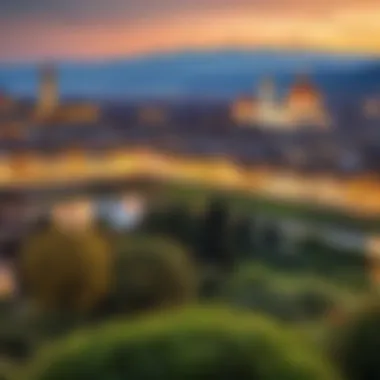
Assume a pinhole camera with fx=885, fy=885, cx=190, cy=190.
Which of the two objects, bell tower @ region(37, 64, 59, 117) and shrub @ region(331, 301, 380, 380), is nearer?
shrub @ region(331, 301, 380, 380)

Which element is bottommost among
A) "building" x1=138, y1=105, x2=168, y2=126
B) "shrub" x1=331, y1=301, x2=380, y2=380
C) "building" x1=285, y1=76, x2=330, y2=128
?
"shrub" x1=331, y1=301, x2=380, y2=380

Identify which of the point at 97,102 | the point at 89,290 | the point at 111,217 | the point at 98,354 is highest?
the point at 97,102

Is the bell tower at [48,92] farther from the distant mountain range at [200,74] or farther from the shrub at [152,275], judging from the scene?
the shrub at [152,275]

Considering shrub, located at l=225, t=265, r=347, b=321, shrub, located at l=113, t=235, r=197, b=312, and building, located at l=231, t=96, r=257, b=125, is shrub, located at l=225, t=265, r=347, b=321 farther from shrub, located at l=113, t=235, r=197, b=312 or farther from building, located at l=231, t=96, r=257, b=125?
building, located at l=231, t=96, r=257, b=125

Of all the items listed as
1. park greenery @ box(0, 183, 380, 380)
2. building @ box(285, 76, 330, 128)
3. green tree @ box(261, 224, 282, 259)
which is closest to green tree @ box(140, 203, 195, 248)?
park greenery @ box(0, 183, 380, 380)

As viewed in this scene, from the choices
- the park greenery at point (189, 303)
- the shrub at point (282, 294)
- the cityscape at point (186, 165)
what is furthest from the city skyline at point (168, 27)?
the shrub at point (282, 294)

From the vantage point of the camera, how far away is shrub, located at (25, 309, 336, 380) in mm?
1229

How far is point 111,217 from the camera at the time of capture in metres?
1.36

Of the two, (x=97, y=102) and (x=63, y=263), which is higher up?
(x=97, y=102)

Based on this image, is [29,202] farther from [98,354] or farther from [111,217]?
[98,354]

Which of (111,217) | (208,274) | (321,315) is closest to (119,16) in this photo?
(111,217)

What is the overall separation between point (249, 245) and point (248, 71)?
0.27 meters

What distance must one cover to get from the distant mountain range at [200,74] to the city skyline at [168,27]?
2 cm

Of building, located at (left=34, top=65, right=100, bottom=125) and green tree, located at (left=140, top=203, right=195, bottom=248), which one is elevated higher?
building, located at (left=34, top=65, right=100, bottom=125)
